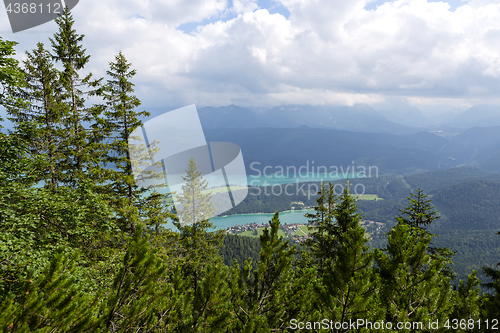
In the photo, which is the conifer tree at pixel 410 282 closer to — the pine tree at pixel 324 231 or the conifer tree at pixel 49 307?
the conifer tree at pixel 49 307

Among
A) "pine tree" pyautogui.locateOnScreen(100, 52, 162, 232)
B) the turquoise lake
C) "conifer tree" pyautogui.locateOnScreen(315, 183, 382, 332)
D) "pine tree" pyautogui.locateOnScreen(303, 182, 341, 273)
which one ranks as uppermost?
"pine tree" pyautogui.locateOnScreen(100, 52, 162, 232)

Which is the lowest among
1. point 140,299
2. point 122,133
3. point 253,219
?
point 253,219

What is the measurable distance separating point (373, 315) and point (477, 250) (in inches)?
6768

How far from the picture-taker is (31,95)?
1039 centimetres

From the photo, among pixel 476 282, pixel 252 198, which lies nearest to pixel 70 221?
pixel 476 282

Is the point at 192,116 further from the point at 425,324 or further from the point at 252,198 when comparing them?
the point at 252,198

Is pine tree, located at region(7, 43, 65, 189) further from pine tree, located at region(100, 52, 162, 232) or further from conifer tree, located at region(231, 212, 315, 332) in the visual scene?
conifer tree, located at region(231, 212, 315, 332)

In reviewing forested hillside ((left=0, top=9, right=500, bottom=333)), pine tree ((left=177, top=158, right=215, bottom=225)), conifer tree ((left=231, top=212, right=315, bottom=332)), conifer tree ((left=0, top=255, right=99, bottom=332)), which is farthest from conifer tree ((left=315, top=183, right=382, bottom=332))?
pine tree ((left=177, top=158, right=215, bottom=225))

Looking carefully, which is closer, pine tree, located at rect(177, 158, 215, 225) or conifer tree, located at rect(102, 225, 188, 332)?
conifer tree, located at rect(102, 225, 188, 332)

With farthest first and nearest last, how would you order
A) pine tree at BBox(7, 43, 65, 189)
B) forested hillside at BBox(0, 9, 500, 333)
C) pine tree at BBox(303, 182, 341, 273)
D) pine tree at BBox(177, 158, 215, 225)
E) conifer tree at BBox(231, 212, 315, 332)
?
1. pine tree at BBox(177, 158, 215, 225)
2. pine tree at BBox(303, 182, 341, 273)
3. pine tree at BBox(7, 43, 65, 189)
4. conifer tree at BBox(231, 212, 315, 332)
5. forested hillside at BBox(0, 9, 500, 333)

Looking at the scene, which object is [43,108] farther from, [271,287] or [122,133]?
[271,287]

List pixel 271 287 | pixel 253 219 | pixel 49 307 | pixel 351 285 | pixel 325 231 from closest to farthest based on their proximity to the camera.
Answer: pixel 49 307, pixel 351 285, pixel 271 287, pixel 325 231, pixel 253 219

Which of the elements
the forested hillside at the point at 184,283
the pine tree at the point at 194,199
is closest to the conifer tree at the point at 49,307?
the forested hillside at the point at 184,283

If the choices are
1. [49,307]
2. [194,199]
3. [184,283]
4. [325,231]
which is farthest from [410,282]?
[194,199]
